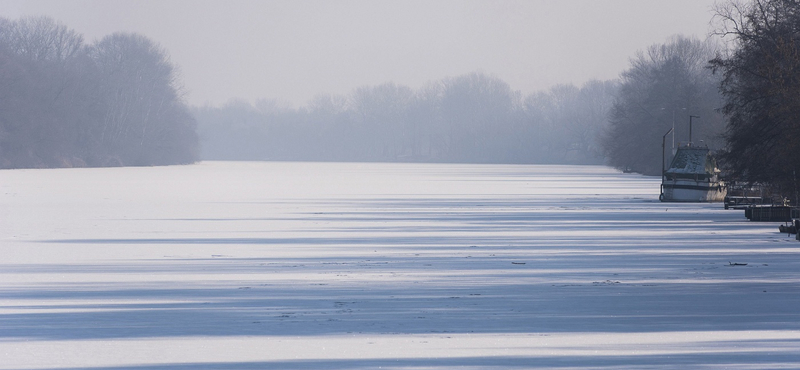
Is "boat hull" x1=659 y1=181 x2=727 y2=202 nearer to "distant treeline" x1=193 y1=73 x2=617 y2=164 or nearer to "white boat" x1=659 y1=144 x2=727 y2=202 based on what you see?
"white boat" x1=659 y1=144 x2=727 y2=202

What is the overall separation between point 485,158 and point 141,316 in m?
170

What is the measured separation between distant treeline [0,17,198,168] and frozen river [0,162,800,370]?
74220 mm

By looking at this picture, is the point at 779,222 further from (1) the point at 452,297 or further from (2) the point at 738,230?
(1) the point at 452,297

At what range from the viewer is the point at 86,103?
108 meters

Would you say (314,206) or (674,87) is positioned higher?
(674,87)

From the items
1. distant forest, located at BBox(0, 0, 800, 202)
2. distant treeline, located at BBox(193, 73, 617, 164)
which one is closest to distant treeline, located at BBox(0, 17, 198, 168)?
distant forest, located at BBox(0, 0, 800, 202)

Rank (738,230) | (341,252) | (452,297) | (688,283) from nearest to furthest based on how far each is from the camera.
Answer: (452,297), (688,283), (341,252), (738,230)

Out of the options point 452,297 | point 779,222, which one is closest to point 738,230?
point 779,222

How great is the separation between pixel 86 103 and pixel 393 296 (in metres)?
102

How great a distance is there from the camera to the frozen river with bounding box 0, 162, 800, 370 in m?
8.15

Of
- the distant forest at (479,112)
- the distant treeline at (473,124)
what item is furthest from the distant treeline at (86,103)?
the distant treeline at (473,124)

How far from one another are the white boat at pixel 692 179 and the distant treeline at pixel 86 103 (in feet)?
220

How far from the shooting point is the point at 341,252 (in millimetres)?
16891

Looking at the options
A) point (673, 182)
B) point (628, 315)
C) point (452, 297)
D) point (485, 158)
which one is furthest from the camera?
point (485, 158)
